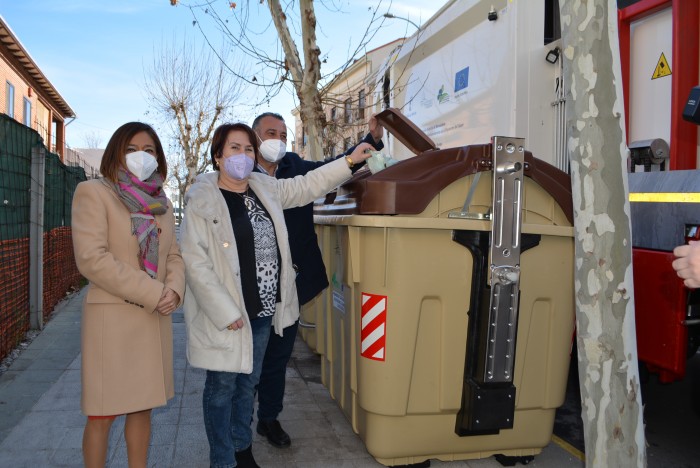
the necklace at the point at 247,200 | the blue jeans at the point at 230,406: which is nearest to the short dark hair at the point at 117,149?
the necklace at the point at 247,200

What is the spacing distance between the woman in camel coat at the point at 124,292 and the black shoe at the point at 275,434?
0.90 meters

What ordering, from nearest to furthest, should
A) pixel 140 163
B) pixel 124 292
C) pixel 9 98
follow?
1. pixel 124 292
2. pixel 140 163
3. pixel 9 98

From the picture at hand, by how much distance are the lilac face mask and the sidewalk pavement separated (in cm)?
156

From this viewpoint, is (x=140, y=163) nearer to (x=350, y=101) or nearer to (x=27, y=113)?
(x=350, y=101)

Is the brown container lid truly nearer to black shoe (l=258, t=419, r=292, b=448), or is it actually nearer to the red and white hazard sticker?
the red and white hazard sticker

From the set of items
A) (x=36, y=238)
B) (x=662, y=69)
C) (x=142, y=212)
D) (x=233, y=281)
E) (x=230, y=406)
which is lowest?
(x=230, y=406)

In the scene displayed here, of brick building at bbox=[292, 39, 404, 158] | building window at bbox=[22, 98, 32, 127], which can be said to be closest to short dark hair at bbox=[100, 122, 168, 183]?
brick building at bbox=[292, 39, 404, 158]

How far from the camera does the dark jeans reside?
3.43 m

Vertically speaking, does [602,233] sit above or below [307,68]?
below

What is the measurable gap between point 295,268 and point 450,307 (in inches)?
37.0

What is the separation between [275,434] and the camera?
3434 mm

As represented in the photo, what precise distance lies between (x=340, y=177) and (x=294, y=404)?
5.96 feet

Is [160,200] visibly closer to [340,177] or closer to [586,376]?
[340,177]

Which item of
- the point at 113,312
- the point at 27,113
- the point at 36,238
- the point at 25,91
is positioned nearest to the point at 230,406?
the point at 113,312
